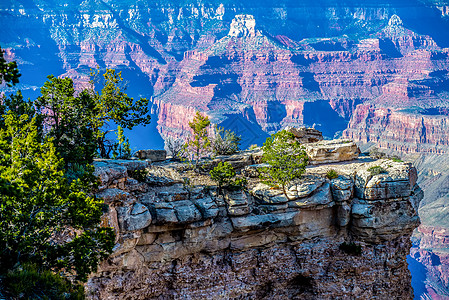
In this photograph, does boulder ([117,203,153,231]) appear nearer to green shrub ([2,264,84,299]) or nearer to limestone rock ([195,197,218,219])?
limestone rock ([195,197,218,219])

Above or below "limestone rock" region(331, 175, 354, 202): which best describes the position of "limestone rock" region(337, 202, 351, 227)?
below

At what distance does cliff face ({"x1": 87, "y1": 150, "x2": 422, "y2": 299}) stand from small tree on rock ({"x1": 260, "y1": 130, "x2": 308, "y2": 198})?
0.73 meters

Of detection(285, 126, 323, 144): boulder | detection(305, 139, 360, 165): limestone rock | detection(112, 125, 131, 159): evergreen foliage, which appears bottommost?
detection(305, 139, 360, 165): limestone rock

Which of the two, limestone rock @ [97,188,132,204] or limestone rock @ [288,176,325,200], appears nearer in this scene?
Result: limestone rock @ [97,188,132,204]

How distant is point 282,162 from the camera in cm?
3719

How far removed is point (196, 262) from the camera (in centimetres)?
3541

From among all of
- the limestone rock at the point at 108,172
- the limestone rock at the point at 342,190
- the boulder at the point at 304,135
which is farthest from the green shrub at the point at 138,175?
the boulder at the point at 304,135

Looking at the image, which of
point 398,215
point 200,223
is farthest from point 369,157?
point 200,223

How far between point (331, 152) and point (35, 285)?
2695 centimetres

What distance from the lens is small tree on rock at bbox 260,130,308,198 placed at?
120ft

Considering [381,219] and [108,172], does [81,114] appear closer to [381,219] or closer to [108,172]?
[108,172]

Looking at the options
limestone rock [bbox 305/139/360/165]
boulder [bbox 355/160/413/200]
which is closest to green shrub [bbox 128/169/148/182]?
limestone rock [bbox 305/139/360/165]

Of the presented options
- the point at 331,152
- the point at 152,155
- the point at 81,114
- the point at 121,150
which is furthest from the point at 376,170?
the point at 81,114

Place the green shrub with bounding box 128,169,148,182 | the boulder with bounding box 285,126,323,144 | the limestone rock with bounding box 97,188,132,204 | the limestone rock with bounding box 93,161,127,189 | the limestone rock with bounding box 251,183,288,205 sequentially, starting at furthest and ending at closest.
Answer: the boulder with bounding box 285,126,323,144
the limestone rock with bounding box 251,183,288,205
the green shrub with bounding box 128,169,148,182
the limestone rock with bounding box 93,161,127,189
the limestone rock with bounding box 97,188,132,204
